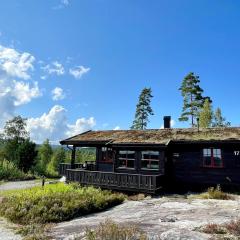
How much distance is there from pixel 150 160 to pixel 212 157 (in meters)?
4.69

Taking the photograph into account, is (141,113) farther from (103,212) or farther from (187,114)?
(103,212)

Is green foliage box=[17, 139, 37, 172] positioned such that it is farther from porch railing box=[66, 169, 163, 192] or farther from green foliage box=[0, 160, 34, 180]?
porch railing box=[66, 169, 163, 192]

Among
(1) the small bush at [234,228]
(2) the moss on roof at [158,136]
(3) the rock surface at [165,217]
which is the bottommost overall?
(3) the rock surface at [165,217]

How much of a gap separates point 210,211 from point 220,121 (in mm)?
41550

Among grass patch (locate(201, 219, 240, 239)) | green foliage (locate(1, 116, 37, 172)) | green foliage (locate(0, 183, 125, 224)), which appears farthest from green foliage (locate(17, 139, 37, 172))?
grass patch (locate(201, 219, 240, 239))

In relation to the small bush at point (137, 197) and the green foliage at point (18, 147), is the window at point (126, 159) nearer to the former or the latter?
the small bush at point (137, 197)

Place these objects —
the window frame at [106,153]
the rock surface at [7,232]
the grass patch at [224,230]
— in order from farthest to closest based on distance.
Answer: the window frame at [106,153] < the rock surface at [7,232] < the grass patch at [224,230]

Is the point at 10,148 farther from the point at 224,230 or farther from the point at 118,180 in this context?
the point at 224,230

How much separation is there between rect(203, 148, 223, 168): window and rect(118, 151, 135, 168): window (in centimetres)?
568

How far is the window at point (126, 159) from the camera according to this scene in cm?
2492

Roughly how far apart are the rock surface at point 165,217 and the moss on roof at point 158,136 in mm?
5313

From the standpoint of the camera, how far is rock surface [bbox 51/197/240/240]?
37.4ft

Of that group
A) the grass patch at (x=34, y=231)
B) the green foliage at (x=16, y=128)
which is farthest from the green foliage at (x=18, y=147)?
the grass patch at (x=34, y=231)

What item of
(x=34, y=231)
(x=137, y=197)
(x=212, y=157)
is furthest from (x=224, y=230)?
(x=212, y=157)
